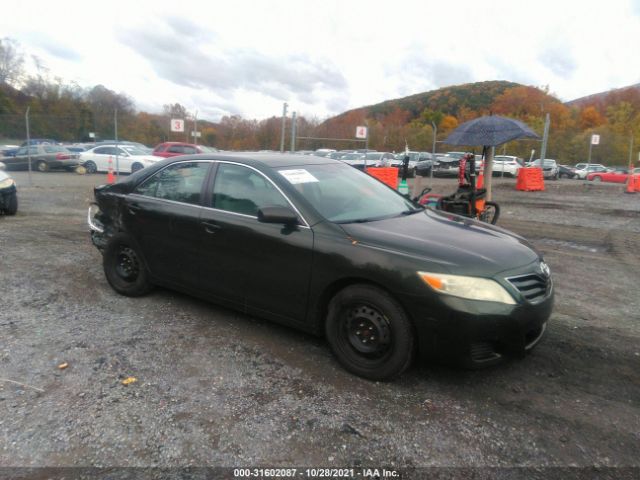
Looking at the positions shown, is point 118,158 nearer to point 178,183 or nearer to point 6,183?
point 6,183

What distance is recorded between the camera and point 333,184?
3.99 metres

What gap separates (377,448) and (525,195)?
16.6 metres

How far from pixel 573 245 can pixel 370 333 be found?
6562 millimetres

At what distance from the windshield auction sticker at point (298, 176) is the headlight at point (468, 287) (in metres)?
1.36

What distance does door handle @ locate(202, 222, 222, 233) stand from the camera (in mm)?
3833

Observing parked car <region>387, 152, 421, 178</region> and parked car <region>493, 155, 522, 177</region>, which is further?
parked car <region>493, 155, 522, 177</region>

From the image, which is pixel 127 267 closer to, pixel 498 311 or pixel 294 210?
pixel 294 210

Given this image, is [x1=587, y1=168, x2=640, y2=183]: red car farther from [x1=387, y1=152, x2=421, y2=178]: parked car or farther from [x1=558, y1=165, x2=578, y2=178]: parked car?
[x1=387, y1=152, x2=421, y2=178]: parked car

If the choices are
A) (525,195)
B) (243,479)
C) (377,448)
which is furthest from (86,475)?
(525,195)

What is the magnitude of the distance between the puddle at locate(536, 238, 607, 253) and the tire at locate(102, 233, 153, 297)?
22.4ft

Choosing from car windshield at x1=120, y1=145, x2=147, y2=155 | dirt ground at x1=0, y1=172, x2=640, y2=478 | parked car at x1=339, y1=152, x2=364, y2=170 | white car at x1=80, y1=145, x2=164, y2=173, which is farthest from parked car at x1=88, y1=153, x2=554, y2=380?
parked car at x1=339, y1=152, x2=364, y2=170

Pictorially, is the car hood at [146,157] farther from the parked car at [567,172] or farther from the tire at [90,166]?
the parked car at [567,172]

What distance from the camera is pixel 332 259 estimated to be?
324cm

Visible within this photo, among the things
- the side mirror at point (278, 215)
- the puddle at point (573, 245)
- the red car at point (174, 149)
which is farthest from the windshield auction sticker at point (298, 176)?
the red car at point (174, 149)
